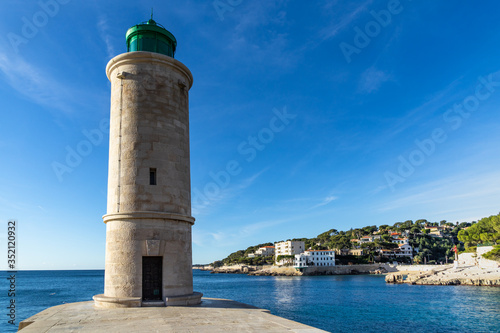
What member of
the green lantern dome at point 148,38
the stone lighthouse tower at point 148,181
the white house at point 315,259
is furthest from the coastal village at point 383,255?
the green lantern dome at point 148,38

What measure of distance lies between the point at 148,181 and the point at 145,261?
2.47 metres

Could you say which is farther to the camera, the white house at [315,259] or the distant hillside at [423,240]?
the white house at [315,259]

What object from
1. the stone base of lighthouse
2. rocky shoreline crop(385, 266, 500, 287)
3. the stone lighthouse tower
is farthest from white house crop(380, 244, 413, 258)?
the stone base of lighthouse

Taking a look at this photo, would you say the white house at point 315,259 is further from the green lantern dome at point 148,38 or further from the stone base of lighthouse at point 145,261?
the green lantern dome at point 148,38

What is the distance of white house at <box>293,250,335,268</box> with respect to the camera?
342 ft

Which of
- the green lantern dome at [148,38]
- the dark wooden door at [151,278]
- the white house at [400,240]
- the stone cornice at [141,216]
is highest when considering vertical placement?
the green lantern dome at [148,38]

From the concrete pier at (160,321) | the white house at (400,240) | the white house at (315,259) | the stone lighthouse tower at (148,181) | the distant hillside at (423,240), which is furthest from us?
the white house at (400,240)

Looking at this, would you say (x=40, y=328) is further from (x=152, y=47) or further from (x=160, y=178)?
(x=152, y=47)

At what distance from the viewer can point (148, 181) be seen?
1117 centimetres

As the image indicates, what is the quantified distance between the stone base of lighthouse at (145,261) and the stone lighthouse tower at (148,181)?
3cm

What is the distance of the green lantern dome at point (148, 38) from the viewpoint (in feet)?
40.7

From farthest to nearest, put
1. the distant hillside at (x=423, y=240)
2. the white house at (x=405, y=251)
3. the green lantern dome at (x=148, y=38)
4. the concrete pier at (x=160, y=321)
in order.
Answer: the white house at (x=405, y=251) → the distant hillside at (x=423, y=240) → the green lantern dome at (x=148, y=38) → the concrete pier at (x=160, y=321)

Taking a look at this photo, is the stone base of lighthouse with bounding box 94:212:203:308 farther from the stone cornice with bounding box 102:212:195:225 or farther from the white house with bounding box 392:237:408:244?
the white house with bounding box 392:237:408:244

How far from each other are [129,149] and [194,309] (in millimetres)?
5304
